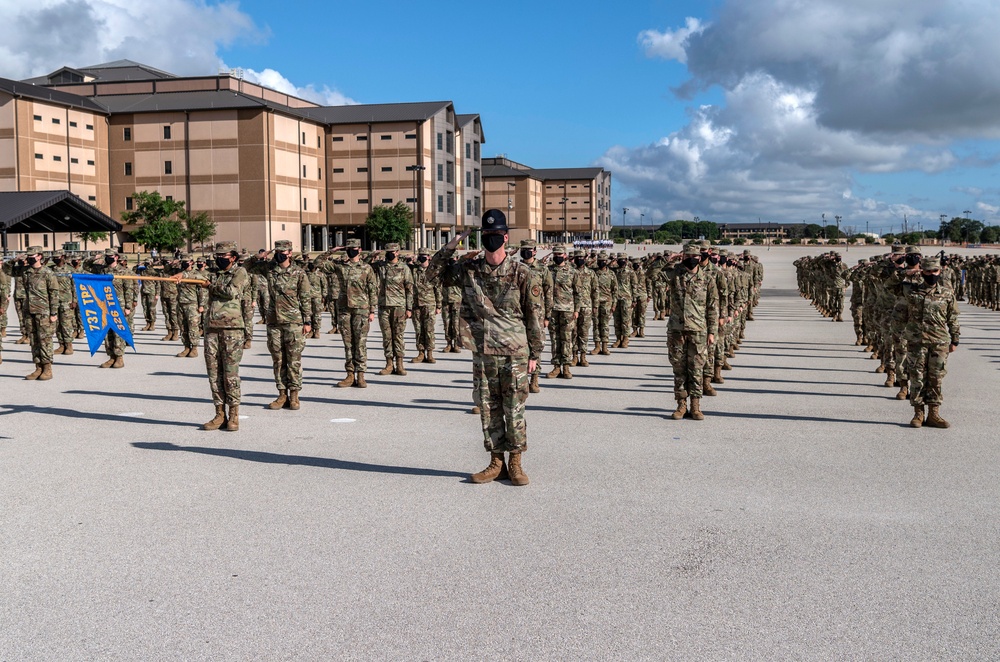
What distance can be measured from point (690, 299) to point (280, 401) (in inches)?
206

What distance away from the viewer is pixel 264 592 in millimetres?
5242

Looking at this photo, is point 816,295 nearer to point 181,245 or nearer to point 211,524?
point 211,524

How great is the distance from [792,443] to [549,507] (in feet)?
11.9

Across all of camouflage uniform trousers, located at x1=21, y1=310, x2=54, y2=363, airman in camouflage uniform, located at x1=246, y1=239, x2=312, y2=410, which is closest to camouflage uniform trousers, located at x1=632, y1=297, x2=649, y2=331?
airman in camouflage uniform, located at x1=246, y1=239, x2=312, y2=410

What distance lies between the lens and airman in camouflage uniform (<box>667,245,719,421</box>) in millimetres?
10953

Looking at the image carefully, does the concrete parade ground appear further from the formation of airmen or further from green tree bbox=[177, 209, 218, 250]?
green tree bbox=[177, 209, 218, 250]

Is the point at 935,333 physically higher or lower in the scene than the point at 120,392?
higher

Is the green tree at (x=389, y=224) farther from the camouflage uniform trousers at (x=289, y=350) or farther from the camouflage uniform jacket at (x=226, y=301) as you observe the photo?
the camouflage uniform jacket at (x=226, y=301)

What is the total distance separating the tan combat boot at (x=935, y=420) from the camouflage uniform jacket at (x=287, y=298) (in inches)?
294

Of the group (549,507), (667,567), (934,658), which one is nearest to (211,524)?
(549,507)

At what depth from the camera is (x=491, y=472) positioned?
7793 millimetres

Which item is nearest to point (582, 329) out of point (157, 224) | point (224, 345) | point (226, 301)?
point (226, 301)

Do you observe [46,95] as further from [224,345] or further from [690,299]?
[690,299]

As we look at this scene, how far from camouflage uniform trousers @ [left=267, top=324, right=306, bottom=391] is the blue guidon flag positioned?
1.73 metres
